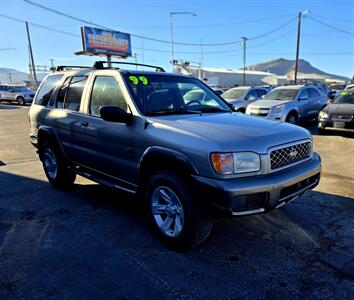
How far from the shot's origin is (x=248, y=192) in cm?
278

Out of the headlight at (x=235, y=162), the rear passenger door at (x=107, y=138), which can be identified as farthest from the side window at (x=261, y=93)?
the headlight at (x=235, y=162)

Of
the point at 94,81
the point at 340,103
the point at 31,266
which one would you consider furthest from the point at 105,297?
the point at 340,103

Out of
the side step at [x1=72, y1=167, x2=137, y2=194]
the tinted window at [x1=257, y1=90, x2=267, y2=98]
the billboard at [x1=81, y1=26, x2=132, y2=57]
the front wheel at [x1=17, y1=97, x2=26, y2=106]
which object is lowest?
the front wheel at [x1=17, y1=97, x2=26, y2=106]

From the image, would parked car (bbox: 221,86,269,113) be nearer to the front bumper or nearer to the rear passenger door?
the rear passenger door

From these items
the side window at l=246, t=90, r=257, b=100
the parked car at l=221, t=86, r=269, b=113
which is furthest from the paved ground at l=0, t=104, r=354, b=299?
the side window at l=246, t=90, r=257, b=100

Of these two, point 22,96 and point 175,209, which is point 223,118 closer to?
point 175,209

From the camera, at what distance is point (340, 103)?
1031 centimetres

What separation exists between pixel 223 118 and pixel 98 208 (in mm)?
2208

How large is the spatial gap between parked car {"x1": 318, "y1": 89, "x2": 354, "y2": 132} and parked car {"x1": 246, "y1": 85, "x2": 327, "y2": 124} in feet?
4.37

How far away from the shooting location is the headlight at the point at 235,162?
2818 mm

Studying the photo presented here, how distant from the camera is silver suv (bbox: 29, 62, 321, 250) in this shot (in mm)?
2859

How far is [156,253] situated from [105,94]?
2103 millimetres

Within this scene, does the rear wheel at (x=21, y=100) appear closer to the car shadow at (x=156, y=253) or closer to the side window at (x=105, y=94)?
the car shadow at (x=156, y=253)

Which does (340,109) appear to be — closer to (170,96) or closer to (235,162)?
(170,96)
